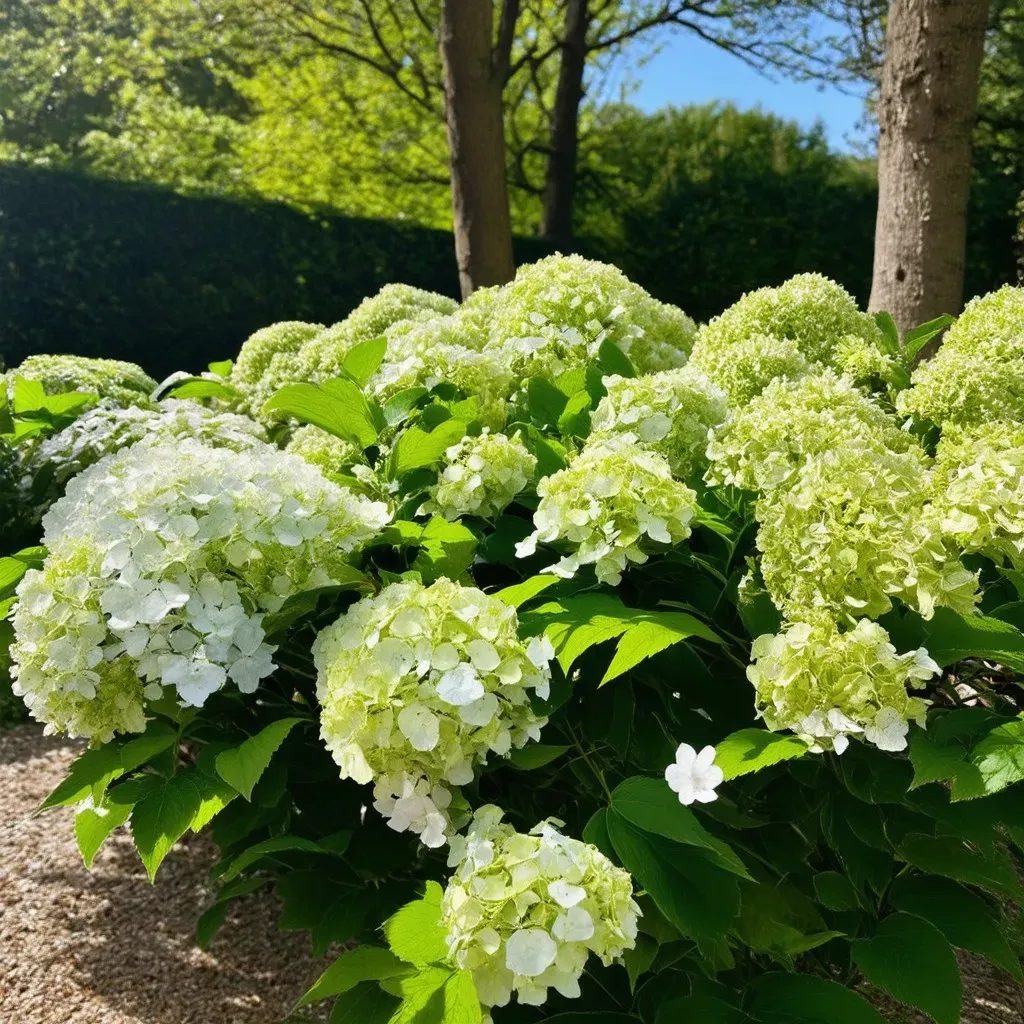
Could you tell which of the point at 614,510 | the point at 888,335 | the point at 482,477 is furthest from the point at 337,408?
the point at 888,335

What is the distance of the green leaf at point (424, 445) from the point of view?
1.85m

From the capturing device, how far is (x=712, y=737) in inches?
61.4

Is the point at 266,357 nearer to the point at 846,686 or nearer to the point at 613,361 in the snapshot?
the point at 613,361

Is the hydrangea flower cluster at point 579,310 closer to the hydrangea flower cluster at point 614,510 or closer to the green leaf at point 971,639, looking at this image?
the hydrangea flower cluster at point 614,510

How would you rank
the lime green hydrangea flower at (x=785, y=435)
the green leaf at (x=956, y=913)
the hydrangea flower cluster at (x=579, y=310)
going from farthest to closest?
the hydrangea flower cluster at (x=579, y=310) → the lime green hydrangea flower at (x=785, y=435) → the green leaf at (x=956, y=913)

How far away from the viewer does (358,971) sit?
50.0 inches

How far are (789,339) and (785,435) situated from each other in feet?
4.15

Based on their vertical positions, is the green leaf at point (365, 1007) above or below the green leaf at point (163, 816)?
below

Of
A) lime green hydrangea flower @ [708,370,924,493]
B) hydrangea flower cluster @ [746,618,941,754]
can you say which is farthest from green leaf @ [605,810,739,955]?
lime green hydrangea flower @ [708,370,924,493]

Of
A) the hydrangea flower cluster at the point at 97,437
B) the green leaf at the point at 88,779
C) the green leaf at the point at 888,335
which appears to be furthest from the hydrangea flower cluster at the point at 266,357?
the green leaf at the point at 88,779

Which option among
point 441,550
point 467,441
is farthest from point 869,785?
point 467,441

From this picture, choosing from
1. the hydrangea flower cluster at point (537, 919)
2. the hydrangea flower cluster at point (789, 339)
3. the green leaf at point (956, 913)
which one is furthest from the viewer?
the hydrangea flower cluster at point (789, 339)

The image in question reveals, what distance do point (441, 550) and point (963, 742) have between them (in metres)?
0.89

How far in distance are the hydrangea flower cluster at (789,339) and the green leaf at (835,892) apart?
1.21 meters
